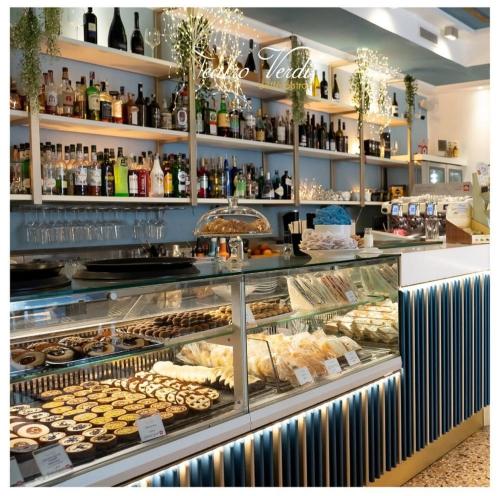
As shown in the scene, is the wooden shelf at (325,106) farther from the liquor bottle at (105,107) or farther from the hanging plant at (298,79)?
the liquor bottle at (105,107)

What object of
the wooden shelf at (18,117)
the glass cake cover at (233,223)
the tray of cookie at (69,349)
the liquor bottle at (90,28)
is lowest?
the tray of cookie at (69,349)

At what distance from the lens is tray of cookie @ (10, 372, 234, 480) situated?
1.66 metres

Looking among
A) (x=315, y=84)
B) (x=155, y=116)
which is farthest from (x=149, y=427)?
(x=315, y=84)

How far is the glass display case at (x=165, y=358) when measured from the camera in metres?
1.63

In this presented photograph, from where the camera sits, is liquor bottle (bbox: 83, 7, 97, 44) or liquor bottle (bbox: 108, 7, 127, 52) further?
liquor bottle (bbox: 108, 7, 127, 52)

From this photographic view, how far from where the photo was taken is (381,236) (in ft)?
15.5

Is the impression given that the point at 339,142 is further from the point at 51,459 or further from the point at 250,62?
the point at 51,459

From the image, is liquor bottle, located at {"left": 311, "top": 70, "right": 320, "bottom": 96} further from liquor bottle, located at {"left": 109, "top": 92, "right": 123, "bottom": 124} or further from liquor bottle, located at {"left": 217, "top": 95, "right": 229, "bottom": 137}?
liquor bottle, located at {"left": 109, "top": 92, "right": 123, "bottom": 124}

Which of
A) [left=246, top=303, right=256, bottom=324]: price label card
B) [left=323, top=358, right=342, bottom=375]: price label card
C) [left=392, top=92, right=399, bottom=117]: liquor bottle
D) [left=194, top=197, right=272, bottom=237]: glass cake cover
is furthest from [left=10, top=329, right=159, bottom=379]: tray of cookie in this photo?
[left=392, top=92, right=399, bottom=117]: liquor bottle

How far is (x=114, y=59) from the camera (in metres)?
4.12

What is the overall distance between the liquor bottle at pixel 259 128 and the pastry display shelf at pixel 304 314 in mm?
2636

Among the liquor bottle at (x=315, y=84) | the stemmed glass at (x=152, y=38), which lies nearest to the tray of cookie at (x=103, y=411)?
the stemmed glass at (x=152, y=38)

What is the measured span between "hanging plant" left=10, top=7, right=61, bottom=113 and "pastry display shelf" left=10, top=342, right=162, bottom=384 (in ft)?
7.29
